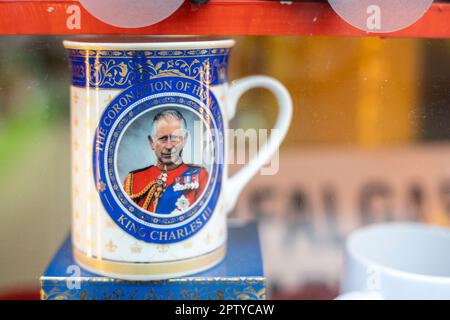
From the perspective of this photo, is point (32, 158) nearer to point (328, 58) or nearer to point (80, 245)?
point (80, 245)

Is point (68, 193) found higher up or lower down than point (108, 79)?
lower down

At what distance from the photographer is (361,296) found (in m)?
0.35

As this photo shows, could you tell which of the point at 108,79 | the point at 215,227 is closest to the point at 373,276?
the point at 215,227

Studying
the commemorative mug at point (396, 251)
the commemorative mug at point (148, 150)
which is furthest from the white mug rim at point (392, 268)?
the commemorative mug at point (148, 150)

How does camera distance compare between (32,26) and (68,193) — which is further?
(68,193)

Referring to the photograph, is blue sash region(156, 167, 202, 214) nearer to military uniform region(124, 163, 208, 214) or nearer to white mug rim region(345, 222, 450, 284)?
military uniform region(124, 163, 208, 214)

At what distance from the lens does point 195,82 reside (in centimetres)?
37

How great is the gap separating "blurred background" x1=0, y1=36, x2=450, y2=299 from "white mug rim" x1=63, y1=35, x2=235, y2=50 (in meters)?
0.03

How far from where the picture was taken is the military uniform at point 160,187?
373mm

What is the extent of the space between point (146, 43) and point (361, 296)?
8.3 inches

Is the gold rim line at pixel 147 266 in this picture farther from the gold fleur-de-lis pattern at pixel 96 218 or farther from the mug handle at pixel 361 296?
the mug handle at pixel 361 296

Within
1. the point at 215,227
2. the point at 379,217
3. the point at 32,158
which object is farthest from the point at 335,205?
the point at 32,158

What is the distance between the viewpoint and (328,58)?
422 mm

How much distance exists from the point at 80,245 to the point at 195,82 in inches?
5.8
